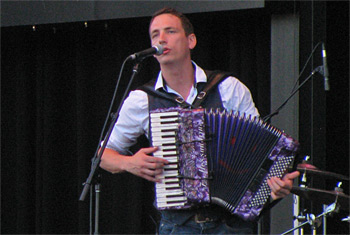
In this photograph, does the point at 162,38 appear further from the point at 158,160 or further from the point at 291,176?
the point at 291,176

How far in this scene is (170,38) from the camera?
3.28 meters

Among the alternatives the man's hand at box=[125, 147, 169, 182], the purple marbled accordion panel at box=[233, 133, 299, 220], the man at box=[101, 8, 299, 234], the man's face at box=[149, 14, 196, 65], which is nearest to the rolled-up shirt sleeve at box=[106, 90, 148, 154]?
the man at box=[101, 8, 299, 234]

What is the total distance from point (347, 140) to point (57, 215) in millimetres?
2784

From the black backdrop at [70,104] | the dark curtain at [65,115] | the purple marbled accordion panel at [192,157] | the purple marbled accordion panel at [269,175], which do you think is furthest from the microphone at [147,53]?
the dark curtain at [65,115]

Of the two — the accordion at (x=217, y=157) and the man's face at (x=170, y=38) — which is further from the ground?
the man's face at (x=170, y=38)

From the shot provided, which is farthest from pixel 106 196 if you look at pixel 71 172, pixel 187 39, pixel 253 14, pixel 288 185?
pixel 288 185

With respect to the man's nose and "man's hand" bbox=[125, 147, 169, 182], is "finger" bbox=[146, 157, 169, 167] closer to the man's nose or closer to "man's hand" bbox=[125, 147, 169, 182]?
"man's hand" bbox=[125, 147, 169, 182]

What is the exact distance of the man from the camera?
9.70 feet

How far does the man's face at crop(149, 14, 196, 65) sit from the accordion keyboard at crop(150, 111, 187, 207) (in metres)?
0.40

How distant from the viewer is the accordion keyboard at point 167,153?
2.90m

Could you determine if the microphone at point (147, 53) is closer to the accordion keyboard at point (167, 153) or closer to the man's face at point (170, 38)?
the man's face at point (170, 38)

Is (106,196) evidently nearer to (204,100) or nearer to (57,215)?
(57,215)

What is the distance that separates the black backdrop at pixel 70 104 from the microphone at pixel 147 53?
2417 mm

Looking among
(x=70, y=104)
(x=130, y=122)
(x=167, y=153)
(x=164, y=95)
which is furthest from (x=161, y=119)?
(x=70, y=104)
